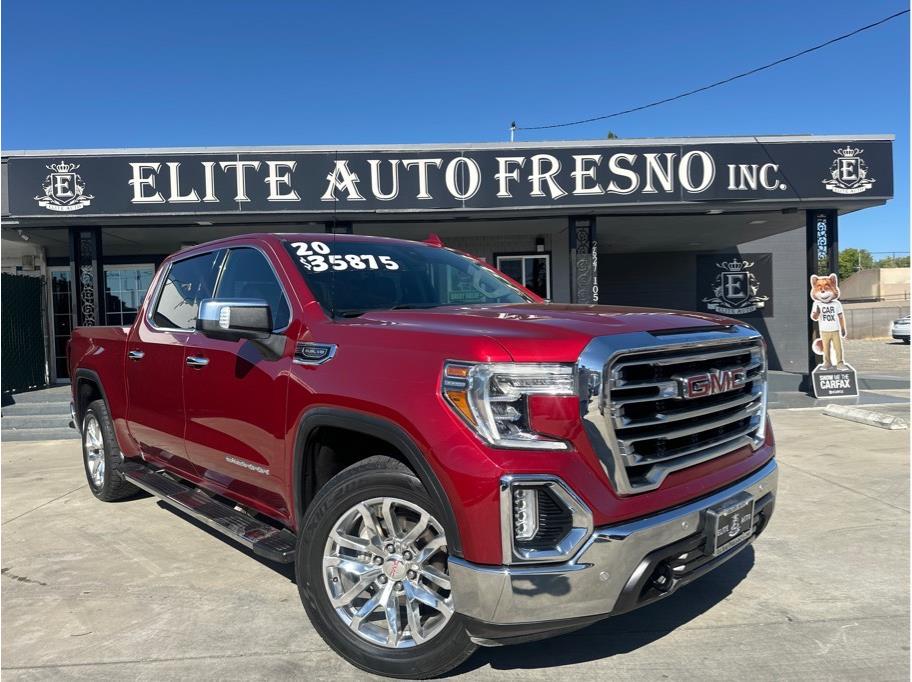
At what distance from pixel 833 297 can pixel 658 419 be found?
9.64 m

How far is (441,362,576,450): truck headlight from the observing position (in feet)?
7.44

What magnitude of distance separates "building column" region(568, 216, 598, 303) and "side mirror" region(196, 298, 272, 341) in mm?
8503

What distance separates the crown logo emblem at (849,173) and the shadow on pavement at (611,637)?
8662mm

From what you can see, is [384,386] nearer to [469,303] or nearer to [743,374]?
[469,303]

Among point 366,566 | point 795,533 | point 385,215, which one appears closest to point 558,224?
point 385,215

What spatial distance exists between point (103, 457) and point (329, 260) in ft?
10.6

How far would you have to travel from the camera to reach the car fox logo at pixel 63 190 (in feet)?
32.4

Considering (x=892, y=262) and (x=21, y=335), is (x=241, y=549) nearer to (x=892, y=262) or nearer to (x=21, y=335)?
(x=21, y=335)

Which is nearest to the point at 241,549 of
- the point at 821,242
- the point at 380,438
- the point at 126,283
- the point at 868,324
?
the point at 380,438

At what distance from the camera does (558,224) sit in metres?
12.2

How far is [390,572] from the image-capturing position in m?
2.63

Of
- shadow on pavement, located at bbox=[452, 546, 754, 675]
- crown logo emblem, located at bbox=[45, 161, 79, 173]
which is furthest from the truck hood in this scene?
crown logo emblem, located at bbox=[45, 161, 79, 173]

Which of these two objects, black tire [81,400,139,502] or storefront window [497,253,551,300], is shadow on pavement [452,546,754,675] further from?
storefront window [497,253,551,300]

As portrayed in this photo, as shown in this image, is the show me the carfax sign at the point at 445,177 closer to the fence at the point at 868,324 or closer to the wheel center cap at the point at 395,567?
the wheel center cap at the point at 395,567
